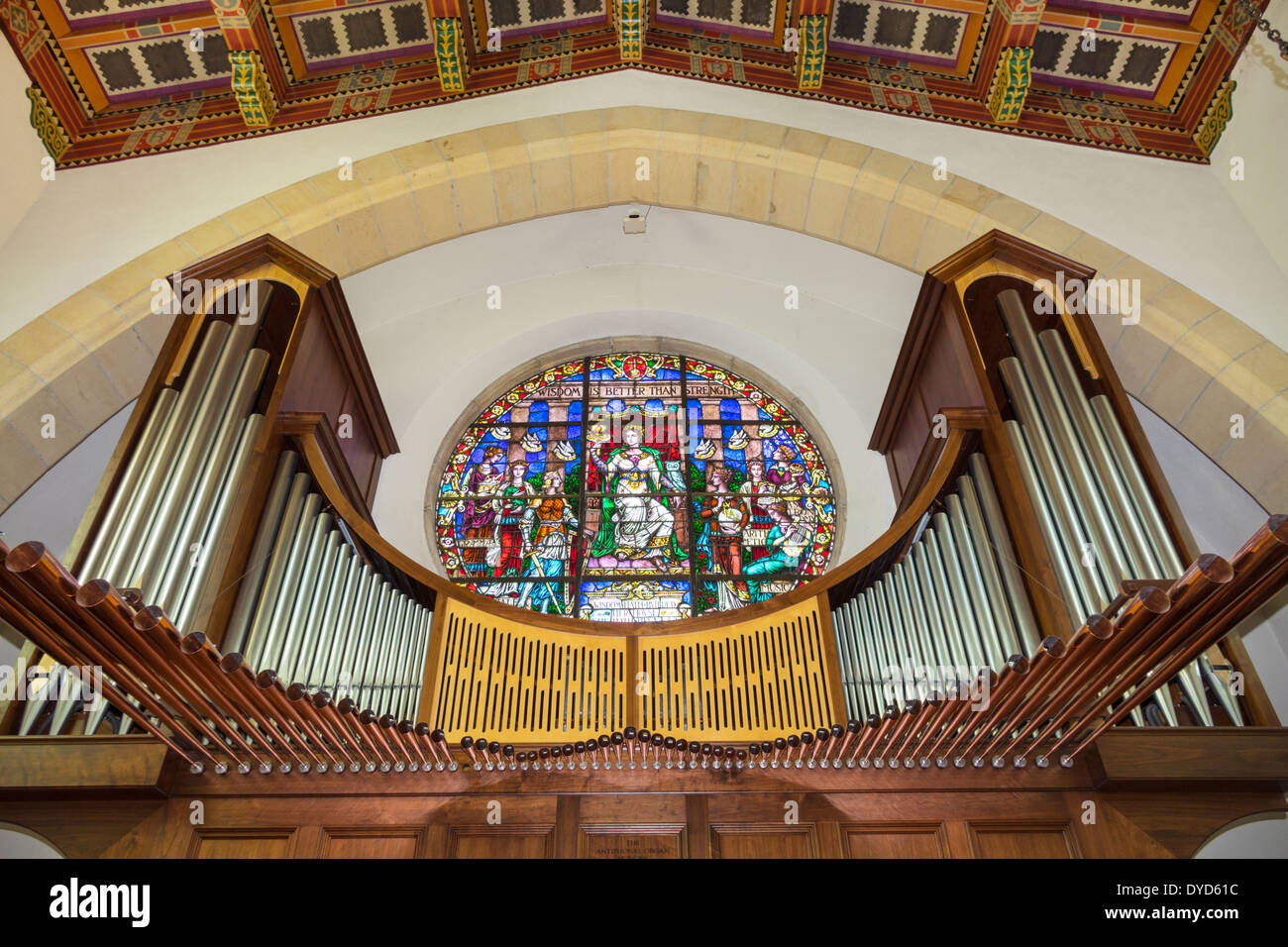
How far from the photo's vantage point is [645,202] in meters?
7.98

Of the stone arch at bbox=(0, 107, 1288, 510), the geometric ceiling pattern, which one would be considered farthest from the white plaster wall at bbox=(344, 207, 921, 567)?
the geometric ceiling pattern

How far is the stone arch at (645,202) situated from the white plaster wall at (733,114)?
0.22 metres

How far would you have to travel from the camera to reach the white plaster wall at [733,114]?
6.93 metres

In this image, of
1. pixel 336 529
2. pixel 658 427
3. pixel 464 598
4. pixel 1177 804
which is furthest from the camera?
pixel 658 427

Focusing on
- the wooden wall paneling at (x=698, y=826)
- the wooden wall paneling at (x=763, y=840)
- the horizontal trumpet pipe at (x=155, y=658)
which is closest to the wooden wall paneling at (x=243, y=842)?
the horizontal trumpet pipe at (x=155, y=658)

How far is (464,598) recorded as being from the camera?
5266mm

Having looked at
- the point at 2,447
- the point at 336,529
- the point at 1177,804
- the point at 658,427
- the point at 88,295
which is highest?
the point at 658,427

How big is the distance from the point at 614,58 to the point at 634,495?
341cm

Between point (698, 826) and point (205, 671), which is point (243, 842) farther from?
point (698, 826)

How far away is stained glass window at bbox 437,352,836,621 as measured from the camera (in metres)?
7.94
